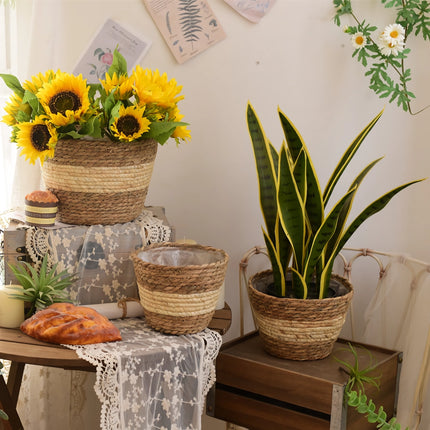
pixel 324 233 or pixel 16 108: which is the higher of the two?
pixel 16 108

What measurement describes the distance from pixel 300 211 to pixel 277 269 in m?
0.18

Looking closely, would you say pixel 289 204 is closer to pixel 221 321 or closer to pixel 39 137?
pixel 221 321

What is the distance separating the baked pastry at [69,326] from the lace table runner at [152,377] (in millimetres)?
20

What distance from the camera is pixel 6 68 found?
2.01 metres

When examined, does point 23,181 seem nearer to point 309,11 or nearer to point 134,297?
point 134,297

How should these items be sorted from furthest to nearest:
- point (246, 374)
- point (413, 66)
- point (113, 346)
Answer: point (413, 66) → point (246, 374) → point (113, 346)

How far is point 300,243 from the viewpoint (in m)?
1.58

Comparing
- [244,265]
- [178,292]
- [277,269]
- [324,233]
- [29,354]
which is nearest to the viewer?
[29,354]

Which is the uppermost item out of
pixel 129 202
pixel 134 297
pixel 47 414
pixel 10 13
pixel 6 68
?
pixel 10 13

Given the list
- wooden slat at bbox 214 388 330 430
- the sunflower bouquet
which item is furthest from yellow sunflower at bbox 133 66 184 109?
wooden slat at bbox 214 388 330 430

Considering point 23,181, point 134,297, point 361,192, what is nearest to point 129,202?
point 134,297

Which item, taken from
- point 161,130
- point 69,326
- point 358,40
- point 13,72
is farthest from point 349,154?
point 13,72

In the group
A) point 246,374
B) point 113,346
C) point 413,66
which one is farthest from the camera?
point 413,66

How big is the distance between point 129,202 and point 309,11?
786 mm
